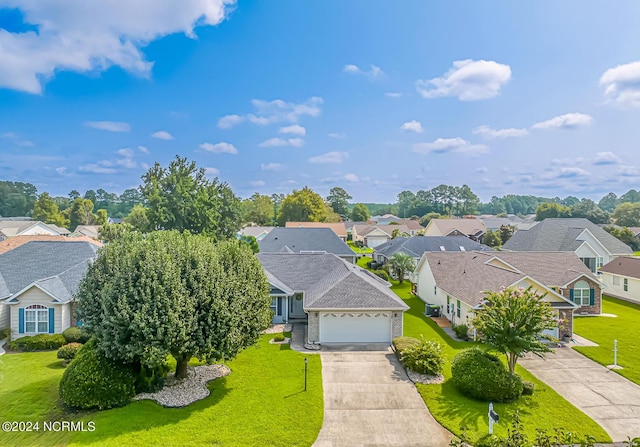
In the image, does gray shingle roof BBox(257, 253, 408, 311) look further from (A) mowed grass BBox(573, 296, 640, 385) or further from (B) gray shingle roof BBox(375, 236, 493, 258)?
(B) gray shingle roof BBox(375, 236, 493, 258)

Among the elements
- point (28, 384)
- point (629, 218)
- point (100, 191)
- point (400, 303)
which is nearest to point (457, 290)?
point (400, 303)

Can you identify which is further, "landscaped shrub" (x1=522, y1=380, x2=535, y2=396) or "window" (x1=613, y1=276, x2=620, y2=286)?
"window" (x1=613, y1=276, x2=620, y2=286)

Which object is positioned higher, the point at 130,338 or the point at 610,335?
the point at 130,338

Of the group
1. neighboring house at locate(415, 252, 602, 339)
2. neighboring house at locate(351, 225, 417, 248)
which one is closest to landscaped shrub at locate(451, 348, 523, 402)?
neighboring house at locate(415, 252, 602, 339)

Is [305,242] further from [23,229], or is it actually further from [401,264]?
[23,229]

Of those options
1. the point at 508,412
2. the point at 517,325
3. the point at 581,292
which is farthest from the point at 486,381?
the point at 581,292

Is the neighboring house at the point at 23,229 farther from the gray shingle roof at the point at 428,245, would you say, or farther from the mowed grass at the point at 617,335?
the mowed grass at the point at 617,335

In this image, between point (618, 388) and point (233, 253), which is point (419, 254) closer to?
point (618, 388)
